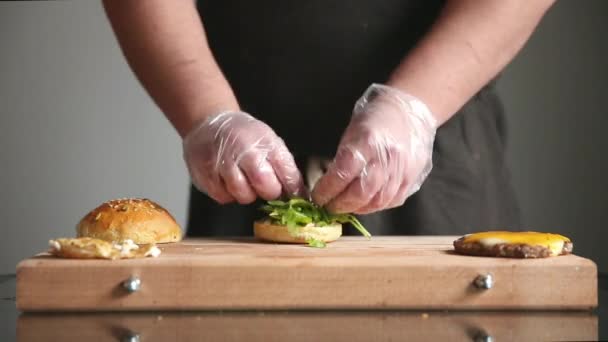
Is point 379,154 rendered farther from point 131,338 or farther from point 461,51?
point 131,338

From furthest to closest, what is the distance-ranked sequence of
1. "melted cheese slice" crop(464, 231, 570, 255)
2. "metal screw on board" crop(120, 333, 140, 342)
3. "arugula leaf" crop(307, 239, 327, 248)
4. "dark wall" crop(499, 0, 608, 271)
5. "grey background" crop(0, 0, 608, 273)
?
"grey background" crop(0, 0, 608, 273)
"dark wall" crop(499, 0, 608, 271)
"arugula leaf" crop(307, 239, 327, 248)
"melted cheese slice" crop(464, 231, 570, 255)
"metal screw on board" crop(120, 333, 140, 342)

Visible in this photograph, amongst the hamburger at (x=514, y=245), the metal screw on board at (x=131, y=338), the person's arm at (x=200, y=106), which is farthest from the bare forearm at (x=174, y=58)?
the metal screw on board at (x=131, y=338)

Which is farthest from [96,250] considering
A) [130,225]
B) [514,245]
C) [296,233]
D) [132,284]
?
[514,245]

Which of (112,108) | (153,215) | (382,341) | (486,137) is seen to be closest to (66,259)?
(153,215)

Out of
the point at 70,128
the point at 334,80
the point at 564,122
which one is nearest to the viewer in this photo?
the point at 334,80

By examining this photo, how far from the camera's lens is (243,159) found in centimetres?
149

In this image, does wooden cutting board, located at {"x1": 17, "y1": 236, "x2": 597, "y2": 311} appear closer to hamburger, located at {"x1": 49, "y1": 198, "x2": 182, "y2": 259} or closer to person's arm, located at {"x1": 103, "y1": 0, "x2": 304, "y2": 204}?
hamburger, located at {"x1": 49, "y1": 198, "x2": 182, "y2": 259}

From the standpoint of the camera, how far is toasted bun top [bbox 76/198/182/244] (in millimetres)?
1468

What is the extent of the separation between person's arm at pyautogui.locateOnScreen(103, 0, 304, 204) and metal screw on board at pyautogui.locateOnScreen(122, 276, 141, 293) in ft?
1.12

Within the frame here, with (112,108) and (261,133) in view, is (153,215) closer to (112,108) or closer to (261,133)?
(261,133)

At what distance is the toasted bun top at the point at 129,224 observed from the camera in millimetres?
1468

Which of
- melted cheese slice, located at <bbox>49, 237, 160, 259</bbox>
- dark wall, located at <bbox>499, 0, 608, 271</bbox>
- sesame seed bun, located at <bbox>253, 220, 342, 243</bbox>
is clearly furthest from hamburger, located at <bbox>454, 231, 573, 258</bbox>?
dark wall, located at <bbox>499, 0, 608, 271</bbox>

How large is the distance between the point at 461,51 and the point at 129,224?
0.60 meters

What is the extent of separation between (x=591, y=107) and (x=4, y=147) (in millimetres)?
1952
